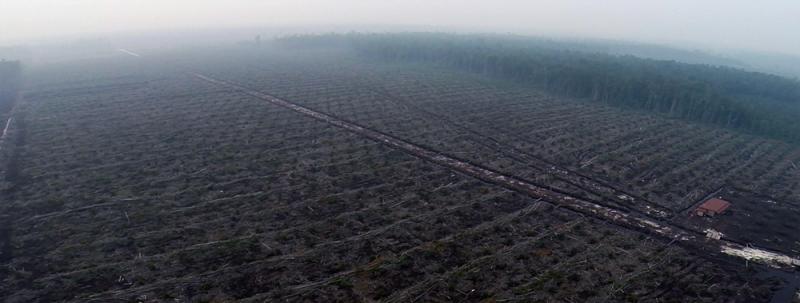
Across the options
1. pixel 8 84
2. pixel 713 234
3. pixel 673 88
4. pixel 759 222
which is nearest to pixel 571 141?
pixel 759 222

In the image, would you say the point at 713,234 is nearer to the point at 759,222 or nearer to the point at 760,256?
the point at 760,256

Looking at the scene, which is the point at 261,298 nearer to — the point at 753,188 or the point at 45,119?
the point at 753,188

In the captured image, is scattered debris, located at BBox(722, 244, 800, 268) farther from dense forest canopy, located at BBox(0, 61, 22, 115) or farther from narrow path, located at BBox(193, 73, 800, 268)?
dense forest canopy, located at BBox(0, 61, 22, 115)

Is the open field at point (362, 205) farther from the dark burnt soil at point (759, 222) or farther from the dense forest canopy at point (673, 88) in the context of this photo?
the dense forest canopy at point (673, 88)

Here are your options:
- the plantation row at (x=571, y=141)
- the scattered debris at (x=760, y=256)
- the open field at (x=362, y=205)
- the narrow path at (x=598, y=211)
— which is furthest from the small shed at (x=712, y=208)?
the scattered debris at (x=760, y=256)

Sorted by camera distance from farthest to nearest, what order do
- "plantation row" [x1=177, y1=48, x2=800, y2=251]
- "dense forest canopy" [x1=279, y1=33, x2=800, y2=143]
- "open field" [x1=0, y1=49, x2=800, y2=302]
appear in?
"dense forest canopy" [x1=279, y1=33, x2=800, y2=143], "plantation row" [x1=177, y1=48, x2=800, y2=251], "open field" [x1=0, y1=49, x2=800, y2=302]

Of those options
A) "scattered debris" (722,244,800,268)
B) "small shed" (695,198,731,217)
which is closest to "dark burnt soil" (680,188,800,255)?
"small shed" (695,198,731,217)

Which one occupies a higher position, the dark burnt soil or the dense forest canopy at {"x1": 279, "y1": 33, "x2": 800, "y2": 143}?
the dense forest canopy at {"x1": 279, "y1": 33, "x2": 800, "y2": 143}
